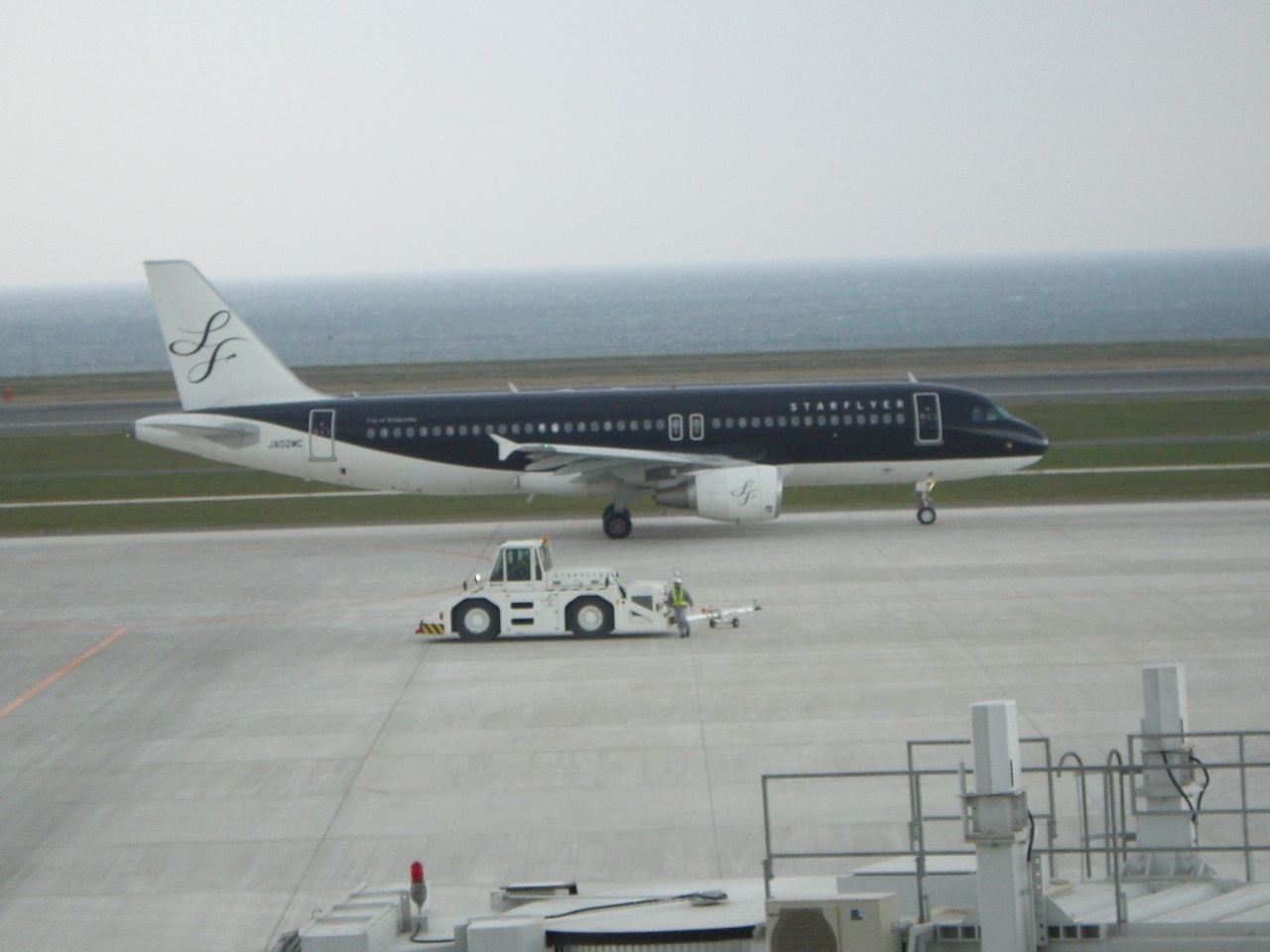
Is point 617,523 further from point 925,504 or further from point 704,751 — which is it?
point 704,751

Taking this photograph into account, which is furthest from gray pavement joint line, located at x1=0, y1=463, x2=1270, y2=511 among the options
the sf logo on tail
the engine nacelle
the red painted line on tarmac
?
the red painted line on tarmac

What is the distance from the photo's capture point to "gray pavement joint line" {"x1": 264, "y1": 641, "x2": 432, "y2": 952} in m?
17.0

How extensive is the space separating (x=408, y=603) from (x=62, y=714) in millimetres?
9849

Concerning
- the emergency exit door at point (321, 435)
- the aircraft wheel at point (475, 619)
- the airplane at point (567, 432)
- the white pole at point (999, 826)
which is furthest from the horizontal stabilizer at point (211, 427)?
the white pole at point (999, 826)

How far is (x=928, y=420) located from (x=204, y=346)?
835 inches

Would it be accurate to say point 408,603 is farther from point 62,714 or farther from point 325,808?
point 325,808

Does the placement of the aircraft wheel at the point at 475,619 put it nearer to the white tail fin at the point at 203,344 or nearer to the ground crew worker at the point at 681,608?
the ground crew worker at the point at 681,608

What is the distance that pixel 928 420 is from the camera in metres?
42.7

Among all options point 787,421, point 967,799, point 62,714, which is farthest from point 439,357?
point 967,799

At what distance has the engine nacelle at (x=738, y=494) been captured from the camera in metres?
40.9

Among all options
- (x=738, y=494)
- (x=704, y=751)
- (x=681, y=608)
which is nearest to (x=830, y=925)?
(x=704, y=751)

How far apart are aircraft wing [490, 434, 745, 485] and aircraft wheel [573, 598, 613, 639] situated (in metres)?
11.5

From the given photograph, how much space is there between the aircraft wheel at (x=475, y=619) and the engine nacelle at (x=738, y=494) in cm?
1169

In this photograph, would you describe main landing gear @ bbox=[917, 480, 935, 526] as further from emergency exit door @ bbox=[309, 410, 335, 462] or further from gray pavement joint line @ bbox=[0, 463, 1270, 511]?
emergency exit door @ bbox=[309, 410, 335, 462]
